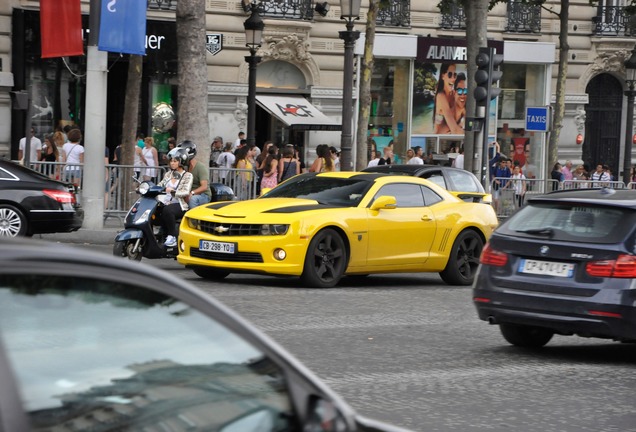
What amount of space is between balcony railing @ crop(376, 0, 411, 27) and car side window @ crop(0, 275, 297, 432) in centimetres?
3462

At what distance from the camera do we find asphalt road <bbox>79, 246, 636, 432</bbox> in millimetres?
7953

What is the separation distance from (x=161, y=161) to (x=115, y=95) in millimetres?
2069

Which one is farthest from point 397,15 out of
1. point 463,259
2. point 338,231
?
point 338,231

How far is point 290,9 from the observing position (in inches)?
1412

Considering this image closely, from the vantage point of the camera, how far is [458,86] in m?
39.6

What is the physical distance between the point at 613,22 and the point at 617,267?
32.9 m

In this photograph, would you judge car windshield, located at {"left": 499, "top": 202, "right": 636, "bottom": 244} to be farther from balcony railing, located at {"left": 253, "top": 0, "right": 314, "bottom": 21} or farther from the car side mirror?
balcony railing, located at {"left": 253, "top": 0, "right": 314, "bottom": 21}

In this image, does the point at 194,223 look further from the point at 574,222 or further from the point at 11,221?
the point at 574,222

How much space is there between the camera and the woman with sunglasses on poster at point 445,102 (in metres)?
39.1

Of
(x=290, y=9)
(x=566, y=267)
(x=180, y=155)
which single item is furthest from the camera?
(x=290, y=9)

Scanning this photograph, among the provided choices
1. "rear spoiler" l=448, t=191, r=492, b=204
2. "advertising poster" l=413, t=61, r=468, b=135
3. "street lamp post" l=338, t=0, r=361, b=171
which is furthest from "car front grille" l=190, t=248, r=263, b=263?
"advertising poster" l=413, t=61, r=468, b=135

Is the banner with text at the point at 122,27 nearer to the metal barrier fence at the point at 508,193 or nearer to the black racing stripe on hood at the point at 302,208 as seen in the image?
the black racing stripe on hood at the point at 302,208

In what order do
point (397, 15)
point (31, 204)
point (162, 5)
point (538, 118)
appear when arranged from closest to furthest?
point (31, 204), point (538, 118), point (162, 5), point (397, 15)

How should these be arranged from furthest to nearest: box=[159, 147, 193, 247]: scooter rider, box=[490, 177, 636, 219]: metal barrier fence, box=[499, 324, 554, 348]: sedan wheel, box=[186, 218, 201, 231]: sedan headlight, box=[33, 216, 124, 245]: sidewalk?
box=[490, 177, 636, 219]: metal barrier fence, box=[33, 216, 124, 245]: sidewalk, box=[159, 147, 193, 247]: scooter rider, box=[186, 218, 201, 231]: sedan headlight, box=[499, 324, 554, 348]: sedan wheel
